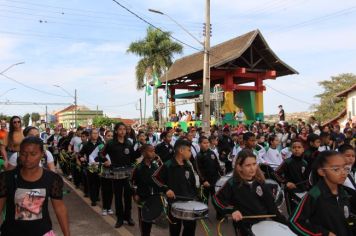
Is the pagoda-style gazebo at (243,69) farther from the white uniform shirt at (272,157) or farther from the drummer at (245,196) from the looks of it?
the drummer at (245,196)

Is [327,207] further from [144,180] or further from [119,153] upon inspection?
[119,153]

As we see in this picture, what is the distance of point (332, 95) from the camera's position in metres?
58.1

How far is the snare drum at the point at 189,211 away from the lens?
4836mm

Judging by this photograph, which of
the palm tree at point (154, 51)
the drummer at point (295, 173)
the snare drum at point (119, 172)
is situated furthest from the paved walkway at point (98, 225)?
the palm tree at point (154, 51)

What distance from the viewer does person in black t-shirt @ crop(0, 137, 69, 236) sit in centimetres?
328

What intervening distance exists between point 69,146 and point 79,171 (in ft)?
3.70

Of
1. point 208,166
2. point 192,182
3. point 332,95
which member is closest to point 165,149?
point 208,166

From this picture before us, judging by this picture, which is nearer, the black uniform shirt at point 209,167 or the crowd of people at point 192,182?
the crowd of people at point 192,182

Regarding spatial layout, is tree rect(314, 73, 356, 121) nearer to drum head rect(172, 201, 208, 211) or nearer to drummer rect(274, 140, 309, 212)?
drummer rect(274, 140, 309, 212)

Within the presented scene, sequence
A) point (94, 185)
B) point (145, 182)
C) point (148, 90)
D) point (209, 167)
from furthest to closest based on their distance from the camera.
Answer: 1. point (148, 90)
2. point (94, 185)
3. point (209, 167)
4. point (145, 182)

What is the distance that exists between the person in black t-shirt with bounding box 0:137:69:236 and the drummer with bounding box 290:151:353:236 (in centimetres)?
204

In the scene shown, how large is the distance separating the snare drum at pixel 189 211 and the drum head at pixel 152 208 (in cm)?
54

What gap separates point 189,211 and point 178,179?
591mm

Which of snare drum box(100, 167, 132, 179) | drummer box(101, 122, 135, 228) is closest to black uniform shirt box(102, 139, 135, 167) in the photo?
drummer box(101, 122, 135, 228)
